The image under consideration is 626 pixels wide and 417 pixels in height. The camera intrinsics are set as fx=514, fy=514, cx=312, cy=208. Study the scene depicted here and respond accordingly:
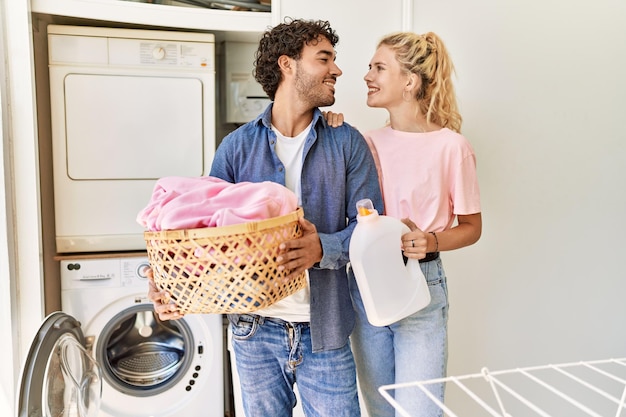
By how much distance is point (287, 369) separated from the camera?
132 cm

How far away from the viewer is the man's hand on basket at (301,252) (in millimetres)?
1029

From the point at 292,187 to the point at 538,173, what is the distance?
112 cm

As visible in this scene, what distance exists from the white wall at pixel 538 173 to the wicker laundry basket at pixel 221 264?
1.14 m

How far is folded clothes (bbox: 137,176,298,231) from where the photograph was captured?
3.19ft

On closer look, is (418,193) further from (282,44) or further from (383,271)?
(282,44)

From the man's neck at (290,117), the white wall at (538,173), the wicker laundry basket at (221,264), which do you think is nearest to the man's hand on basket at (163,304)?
the wicker laundry basket at (221,264)

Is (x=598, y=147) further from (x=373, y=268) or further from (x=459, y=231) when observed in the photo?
(x=373, y=268)

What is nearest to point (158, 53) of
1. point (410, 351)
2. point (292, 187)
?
point (292, 187)

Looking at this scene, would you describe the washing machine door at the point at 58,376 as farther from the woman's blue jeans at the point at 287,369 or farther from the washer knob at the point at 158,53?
the washer knob at the point at 158,53

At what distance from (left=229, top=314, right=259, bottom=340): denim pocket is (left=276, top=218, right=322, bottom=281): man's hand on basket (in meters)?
0.29

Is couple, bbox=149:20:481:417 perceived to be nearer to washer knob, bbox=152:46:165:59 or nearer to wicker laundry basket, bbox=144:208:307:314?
wicker laundry basket, bbox=144:208:307:314

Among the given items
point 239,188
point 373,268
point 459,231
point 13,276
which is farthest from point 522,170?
point 13,276

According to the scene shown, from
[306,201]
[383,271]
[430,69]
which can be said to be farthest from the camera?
[430,69]

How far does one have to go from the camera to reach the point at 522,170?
196cm
